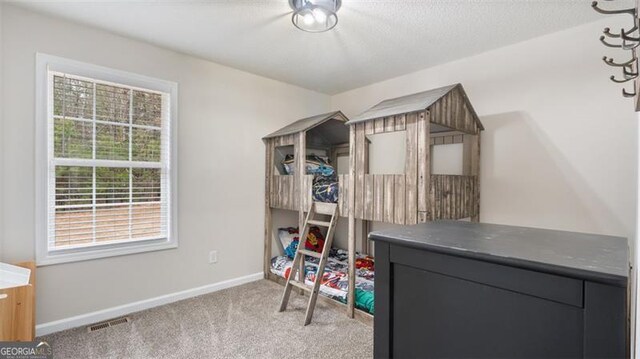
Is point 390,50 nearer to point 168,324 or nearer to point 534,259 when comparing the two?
point 534,259

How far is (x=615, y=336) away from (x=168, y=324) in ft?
9.10

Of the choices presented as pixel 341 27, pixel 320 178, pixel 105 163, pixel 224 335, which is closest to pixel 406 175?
pixel 320 178

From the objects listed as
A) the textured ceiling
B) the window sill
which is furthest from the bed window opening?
the window sill

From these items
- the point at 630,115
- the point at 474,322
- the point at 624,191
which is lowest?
the point at 474,322

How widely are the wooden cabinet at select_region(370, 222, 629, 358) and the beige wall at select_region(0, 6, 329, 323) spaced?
251cm

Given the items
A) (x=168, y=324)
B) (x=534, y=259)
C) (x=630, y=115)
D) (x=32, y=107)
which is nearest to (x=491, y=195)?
(x=630, y=115)

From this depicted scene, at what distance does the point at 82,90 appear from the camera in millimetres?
2508

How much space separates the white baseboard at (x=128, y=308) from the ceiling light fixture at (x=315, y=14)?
8.66 ft

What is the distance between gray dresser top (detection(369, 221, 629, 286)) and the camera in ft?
2.36

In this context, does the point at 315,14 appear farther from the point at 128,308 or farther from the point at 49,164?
the point at 128,308

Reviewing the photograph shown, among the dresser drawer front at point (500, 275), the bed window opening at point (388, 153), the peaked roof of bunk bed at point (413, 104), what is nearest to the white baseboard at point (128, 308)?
the bed window opening at point (388, 153)

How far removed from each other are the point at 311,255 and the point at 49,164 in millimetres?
2209

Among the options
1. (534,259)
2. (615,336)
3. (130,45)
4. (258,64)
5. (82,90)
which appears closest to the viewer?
(615,336)

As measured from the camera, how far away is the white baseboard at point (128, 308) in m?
2.34
